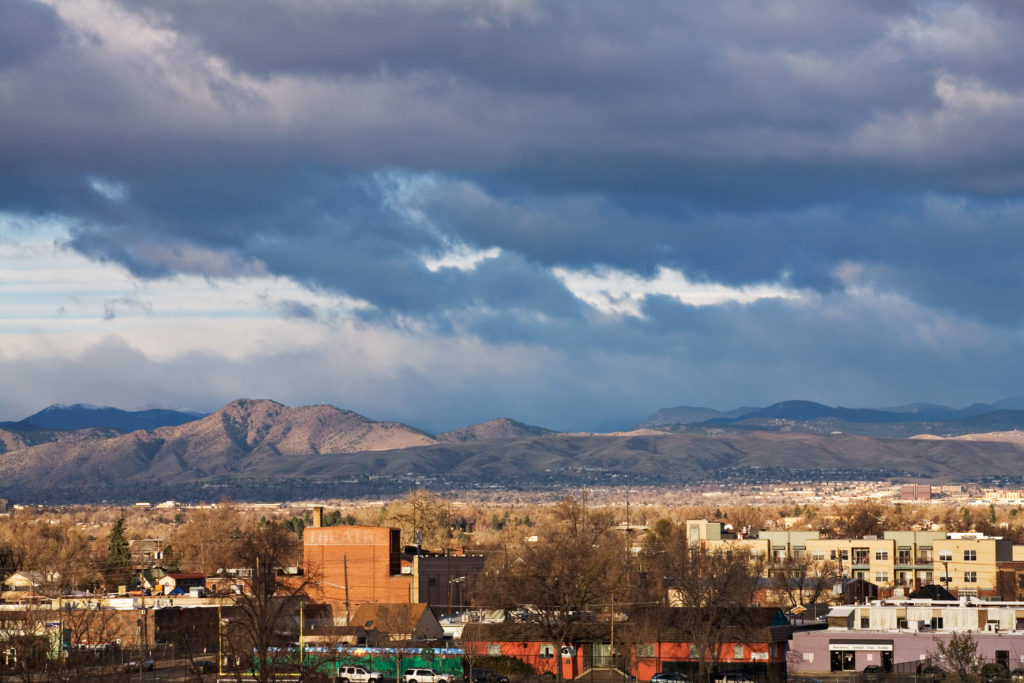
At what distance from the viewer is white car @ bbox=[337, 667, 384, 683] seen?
10869 cm

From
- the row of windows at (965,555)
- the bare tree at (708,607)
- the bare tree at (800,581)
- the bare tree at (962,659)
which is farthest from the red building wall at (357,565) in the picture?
the row of windows at (965,555)

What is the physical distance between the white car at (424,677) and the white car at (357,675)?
2.00 metres

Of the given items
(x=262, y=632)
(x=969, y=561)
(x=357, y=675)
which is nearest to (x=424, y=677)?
(x=357, y=675)

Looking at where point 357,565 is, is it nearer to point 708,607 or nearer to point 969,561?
Answer: point 708,607

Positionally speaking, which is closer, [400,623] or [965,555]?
[400,623]

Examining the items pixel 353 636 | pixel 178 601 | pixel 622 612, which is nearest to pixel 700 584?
pixel 622 612

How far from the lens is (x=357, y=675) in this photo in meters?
110

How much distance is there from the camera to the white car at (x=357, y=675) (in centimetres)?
10869

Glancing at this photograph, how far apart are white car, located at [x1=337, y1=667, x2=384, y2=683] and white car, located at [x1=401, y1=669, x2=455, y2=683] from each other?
6.55 feet

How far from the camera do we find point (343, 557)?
6275 inches

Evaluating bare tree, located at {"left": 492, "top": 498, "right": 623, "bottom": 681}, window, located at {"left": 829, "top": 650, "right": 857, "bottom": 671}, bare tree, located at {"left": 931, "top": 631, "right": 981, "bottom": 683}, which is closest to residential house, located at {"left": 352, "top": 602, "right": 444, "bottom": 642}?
bare tree, located at {"left": 492, "top": 498, "right": 623, "bottom": 681}

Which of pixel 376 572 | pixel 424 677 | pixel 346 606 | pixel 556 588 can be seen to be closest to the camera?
pixel 424 677

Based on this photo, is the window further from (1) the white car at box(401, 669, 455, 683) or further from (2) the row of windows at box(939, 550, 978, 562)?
(2) the row of windows at box(939, 550, 978, 562)

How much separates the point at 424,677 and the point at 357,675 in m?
4.70
